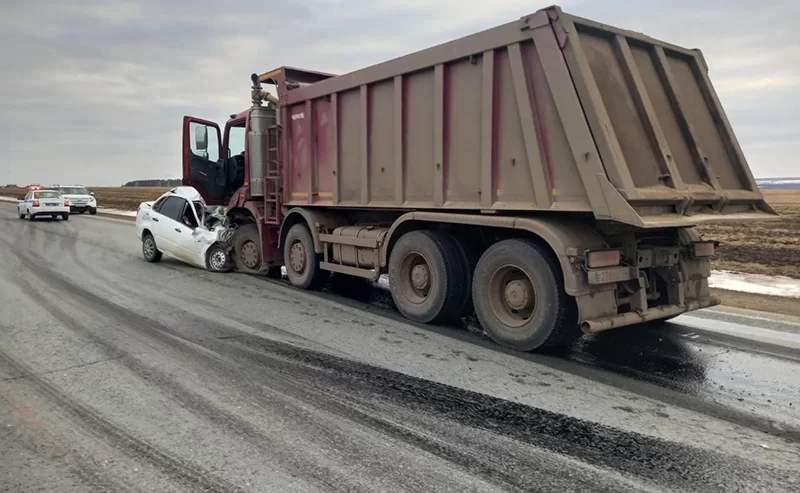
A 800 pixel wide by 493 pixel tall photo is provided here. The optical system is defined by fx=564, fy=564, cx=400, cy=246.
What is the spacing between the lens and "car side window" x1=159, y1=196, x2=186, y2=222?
1167 centimetres

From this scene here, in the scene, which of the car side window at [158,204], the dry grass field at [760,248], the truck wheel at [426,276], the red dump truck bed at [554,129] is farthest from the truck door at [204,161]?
the dry grass field at [760,248]

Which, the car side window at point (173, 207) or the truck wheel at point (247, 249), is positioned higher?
the car side window at point (173, 207)

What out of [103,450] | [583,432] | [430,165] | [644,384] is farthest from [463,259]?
[103,450]

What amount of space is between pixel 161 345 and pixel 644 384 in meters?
4.69

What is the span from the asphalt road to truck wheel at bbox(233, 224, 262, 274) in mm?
3532

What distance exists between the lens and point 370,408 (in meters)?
4.21

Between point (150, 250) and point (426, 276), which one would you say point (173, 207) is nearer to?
point (150, 250)

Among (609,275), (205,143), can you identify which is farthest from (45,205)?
(609,275)

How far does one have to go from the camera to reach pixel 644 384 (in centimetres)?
481

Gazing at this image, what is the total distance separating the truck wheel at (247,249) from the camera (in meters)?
10.8

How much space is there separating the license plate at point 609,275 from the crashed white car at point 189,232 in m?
7.88

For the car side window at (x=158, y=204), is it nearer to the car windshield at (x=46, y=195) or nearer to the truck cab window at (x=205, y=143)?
the truck cab window at (x=205, y=143)

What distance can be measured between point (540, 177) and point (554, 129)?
479 mm

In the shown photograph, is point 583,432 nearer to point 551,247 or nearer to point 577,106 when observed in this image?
point 551,247
